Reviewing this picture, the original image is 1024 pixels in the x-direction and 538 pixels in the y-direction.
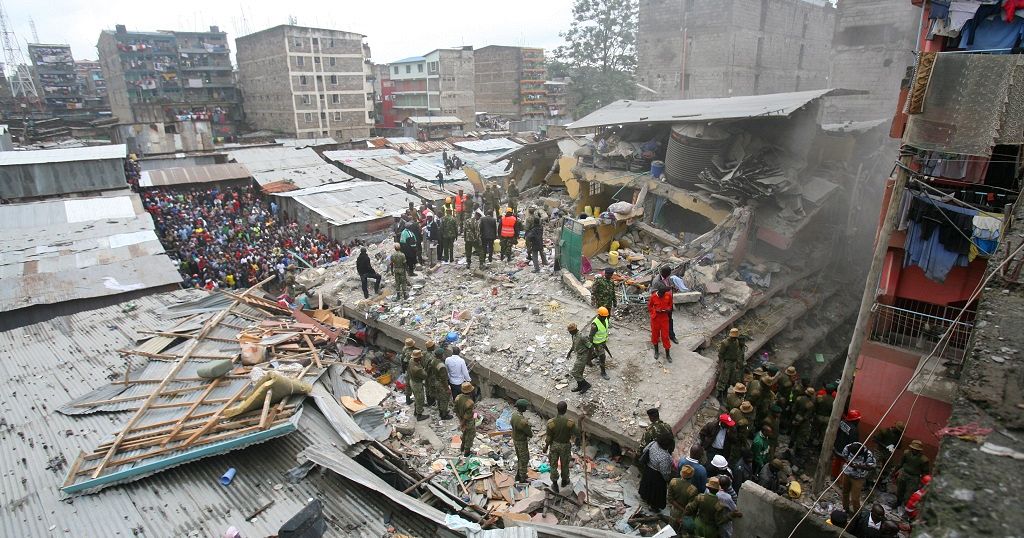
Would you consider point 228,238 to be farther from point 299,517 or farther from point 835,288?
point 835,288

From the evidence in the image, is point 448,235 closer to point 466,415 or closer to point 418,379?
point 418,379

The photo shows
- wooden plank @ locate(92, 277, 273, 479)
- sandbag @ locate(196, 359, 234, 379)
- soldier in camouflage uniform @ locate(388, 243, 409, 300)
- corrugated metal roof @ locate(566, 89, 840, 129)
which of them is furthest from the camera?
corrugated metal roof @ locate(566, 89, 840, 129)

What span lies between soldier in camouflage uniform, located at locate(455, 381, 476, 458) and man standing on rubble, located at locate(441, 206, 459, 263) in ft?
20.4

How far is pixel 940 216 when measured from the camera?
24.6 ft

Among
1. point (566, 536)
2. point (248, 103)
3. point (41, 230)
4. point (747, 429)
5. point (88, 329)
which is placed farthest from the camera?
point (248, 103)

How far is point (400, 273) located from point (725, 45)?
24950 millimetres

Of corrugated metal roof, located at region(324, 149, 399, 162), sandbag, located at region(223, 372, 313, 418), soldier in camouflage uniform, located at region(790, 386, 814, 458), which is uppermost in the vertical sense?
corrugated metal roof, located at region(324, 149, 399, 162)

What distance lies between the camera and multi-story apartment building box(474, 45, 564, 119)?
5019 centimetres

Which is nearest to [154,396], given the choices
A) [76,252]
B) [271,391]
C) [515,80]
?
[271,391]

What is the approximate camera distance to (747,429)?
6730 millimetres

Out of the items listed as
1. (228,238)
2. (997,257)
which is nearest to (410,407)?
Answer: (997,257)

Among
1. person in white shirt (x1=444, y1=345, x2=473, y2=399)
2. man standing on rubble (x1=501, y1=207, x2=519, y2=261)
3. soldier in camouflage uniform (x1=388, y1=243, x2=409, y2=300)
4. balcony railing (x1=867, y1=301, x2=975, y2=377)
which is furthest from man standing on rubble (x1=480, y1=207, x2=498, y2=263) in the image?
balcony railing (x1=867, y1=301, x2=975, y2=377)

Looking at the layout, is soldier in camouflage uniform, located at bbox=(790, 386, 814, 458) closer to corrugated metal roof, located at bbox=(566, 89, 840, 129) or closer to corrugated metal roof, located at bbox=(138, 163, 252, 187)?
corrugated metal roof, located at bbox=(566, 89, 840, 129)

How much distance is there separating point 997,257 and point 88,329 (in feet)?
43.3
